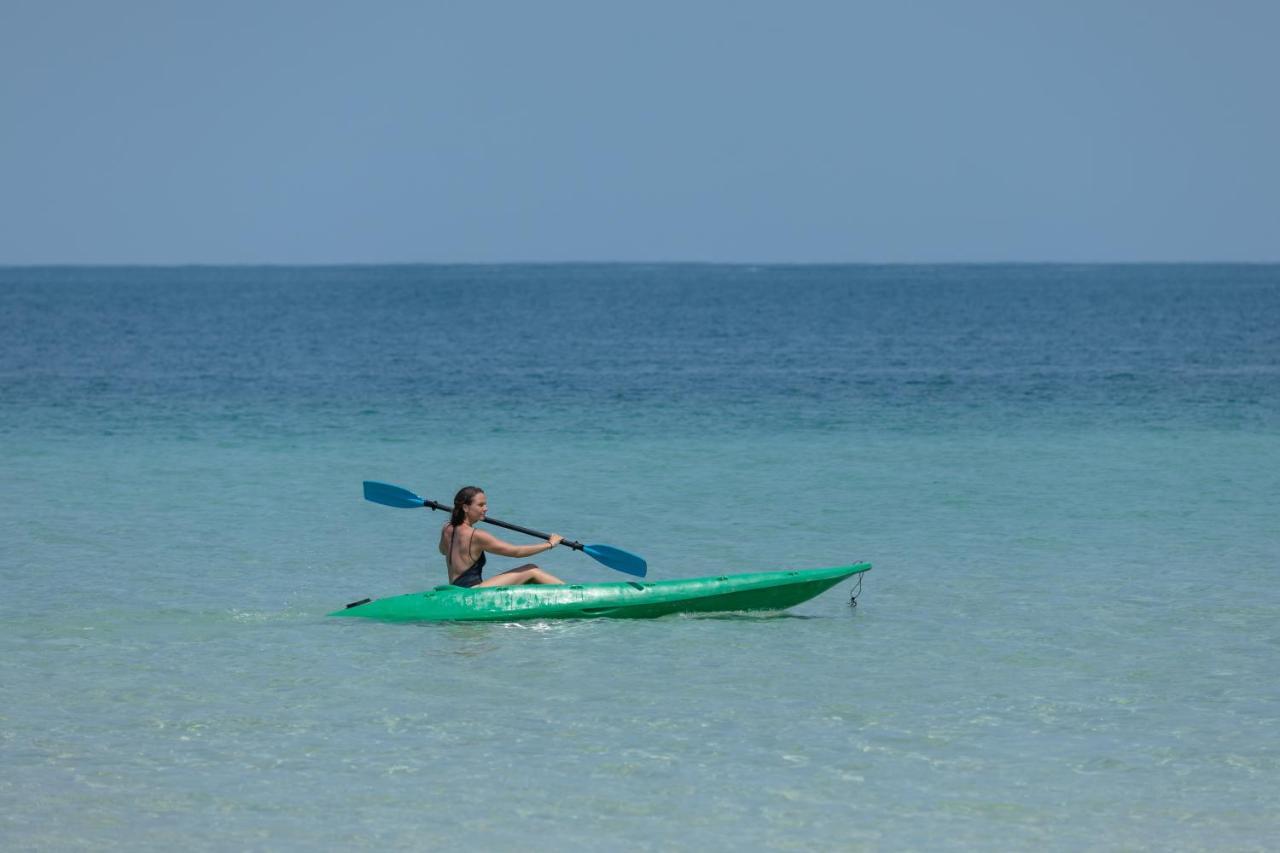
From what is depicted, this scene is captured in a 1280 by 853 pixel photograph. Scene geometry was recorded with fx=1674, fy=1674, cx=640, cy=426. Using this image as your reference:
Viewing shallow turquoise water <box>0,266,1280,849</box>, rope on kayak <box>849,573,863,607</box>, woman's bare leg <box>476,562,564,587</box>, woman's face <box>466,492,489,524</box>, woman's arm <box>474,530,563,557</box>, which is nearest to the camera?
shallow turquoise water <box>0,266,1280,849</box>

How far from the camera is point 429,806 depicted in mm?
9688

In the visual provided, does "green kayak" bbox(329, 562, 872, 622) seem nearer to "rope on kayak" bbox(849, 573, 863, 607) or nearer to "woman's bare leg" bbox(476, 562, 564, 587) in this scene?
"woman's bare leg" bbox(476, 562, 564, 587)

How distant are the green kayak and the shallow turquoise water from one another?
8.3 inches

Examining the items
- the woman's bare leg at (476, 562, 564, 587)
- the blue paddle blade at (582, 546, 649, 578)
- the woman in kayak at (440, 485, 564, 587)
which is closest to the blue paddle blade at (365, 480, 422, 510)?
the woman in kayak at (440, 485, 564, 587)

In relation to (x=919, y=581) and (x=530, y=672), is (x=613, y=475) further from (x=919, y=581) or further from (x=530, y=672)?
(x=530, y=672)

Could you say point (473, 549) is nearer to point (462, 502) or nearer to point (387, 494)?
point (462, 502)

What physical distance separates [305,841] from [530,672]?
146 inches

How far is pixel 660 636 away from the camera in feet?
45.3

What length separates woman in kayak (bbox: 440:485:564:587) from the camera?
14.2 meters

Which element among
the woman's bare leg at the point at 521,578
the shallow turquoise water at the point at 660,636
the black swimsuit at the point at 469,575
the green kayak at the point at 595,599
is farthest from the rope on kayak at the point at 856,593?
the black swimsuit at the point at 469,575

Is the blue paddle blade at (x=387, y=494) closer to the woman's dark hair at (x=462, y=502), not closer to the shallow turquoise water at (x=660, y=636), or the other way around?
the shallow turquoise water at (x=660, y=636)

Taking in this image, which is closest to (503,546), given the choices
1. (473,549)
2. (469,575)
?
(473,549)

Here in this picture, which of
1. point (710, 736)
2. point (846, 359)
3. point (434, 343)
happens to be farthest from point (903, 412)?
point (434, 343)

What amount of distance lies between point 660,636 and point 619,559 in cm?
149
